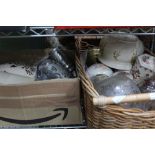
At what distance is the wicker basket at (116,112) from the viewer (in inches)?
28.8

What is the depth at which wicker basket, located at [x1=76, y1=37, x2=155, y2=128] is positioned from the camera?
731mm

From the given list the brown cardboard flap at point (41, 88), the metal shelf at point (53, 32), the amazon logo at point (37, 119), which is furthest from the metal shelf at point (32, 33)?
the amazon logo at point (37, 119)

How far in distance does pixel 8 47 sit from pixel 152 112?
1.95 ft

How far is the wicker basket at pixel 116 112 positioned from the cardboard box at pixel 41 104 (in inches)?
3.5

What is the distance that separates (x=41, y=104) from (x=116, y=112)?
0.25m

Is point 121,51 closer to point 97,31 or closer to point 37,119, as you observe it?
point 97,31

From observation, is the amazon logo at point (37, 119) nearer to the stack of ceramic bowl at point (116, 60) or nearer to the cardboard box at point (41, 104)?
Answer: the cardboard box at point (41, 104)

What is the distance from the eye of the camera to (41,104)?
2.93 feet

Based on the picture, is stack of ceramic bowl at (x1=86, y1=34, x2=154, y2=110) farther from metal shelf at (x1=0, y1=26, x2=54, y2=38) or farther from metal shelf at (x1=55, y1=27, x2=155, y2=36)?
metal shelf at (x1=0, y1=26, x2=54, y2=38)

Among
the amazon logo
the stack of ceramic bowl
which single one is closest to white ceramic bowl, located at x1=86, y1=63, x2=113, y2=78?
the stack of ceramic bowl

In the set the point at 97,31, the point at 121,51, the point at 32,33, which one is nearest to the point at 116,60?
the point at 121,51

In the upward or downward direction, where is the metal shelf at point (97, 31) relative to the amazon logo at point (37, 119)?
upward

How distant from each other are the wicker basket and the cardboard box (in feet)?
0.29

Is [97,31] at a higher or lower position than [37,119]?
higher
